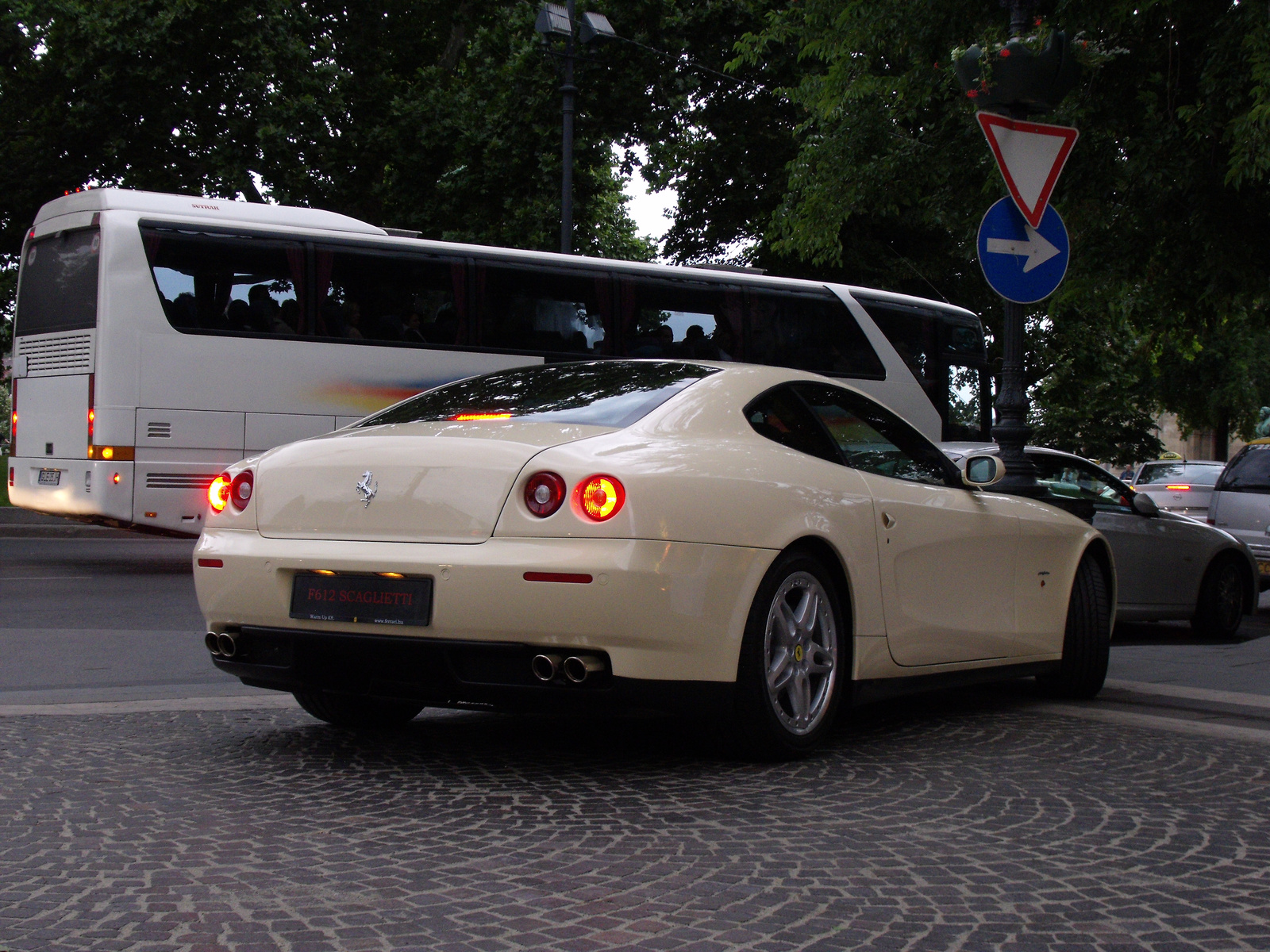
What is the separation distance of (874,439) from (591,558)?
1863 mm

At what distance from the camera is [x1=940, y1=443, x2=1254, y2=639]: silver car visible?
33.0 feet

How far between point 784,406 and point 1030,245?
10.5 ft

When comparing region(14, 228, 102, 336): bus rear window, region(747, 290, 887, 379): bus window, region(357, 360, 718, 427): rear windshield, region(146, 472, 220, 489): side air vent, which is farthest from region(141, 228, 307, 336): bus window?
region(357, 360, 718, 427): rear windshield

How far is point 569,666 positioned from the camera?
4504 mm

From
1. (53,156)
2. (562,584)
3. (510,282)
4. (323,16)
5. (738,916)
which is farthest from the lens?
(323,16)

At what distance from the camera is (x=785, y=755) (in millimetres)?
4969

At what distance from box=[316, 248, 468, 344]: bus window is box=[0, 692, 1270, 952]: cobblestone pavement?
9.99 metres

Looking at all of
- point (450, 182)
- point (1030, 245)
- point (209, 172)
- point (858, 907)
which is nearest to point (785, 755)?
point (858, 907)

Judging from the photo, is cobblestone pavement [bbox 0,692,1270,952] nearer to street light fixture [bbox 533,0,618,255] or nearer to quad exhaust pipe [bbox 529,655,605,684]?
quad exhaust pipe [bbox 529,655,605,684]

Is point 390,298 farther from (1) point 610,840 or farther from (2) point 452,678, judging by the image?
(1) point 610,840

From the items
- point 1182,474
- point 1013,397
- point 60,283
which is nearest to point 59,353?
point 60,283

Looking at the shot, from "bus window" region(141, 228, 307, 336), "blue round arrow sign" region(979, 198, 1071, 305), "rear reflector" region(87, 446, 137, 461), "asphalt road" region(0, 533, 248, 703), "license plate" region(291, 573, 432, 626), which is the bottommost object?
"asphalt road" region(0, 533, 248, 703)

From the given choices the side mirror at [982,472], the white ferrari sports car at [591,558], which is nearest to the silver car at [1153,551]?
the side mirror at [982,472]

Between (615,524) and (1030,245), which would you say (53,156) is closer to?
(1030,245)
